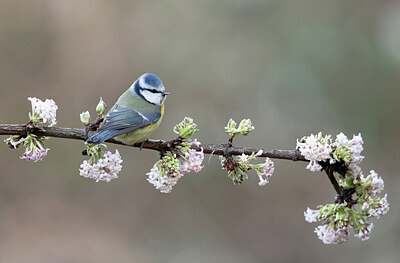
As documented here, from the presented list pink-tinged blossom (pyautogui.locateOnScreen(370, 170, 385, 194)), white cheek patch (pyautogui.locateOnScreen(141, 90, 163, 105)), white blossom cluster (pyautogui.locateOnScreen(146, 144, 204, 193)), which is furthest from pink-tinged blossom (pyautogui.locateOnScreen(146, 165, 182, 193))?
white cheek patch (pyautogui.locateOnScreen(141, 90, 163, 105))

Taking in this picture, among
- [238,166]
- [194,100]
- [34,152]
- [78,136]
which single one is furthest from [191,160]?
[194,100]

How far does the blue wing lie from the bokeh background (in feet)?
13.8

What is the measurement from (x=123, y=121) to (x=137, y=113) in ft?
1.01

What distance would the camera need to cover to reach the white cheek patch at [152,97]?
395 cm

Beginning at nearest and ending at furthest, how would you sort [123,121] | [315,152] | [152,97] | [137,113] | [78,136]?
[315,152], [78,136], [123,121], [137,113], [152,97]

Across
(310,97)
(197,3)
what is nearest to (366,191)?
(310,97)

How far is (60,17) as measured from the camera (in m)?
8.04

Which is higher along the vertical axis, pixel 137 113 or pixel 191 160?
Result: pixel 137 113

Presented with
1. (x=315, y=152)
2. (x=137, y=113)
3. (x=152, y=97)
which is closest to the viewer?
(x=315, y=152)

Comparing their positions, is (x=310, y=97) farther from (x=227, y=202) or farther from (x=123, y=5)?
(x=123, y=5)

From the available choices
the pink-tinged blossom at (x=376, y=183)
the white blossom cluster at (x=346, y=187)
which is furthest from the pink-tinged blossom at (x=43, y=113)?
the pink-tinged blossom at (x=376, y=183)

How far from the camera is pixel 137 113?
3691 millimetres

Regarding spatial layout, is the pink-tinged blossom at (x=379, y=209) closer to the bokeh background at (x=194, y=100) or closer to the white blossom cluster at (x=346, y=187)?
the white blossom cluster at (x=346, y=187)

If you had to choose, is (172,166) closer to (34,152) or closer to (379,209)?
(34,152)
